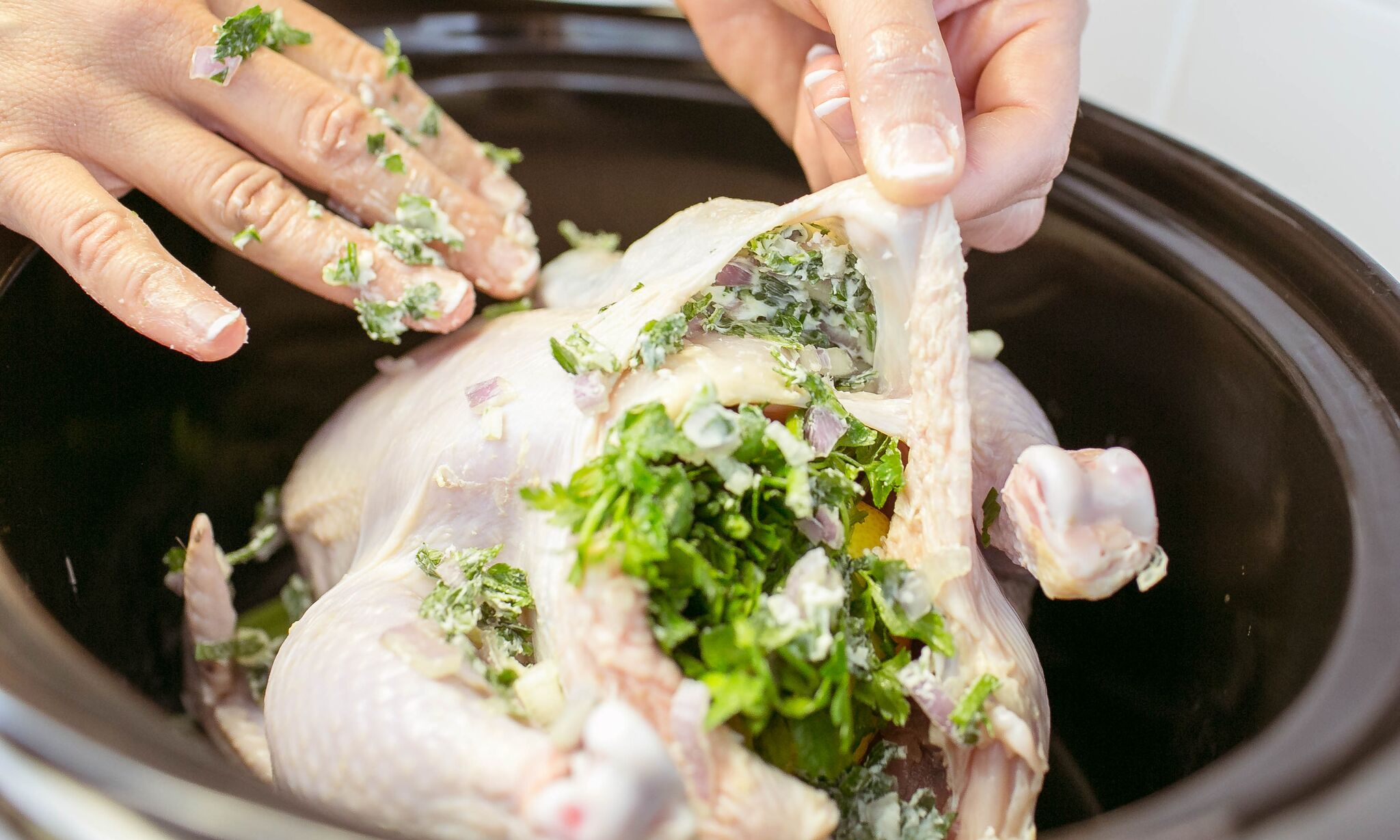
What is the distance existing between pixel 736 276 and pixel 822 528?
1.10 ft

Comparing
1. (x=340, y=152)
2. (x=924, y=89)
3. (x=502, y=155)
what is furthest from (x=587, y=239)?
(x=924, y=89)

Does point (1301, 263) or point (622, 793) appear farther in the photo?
point (1301, 263)

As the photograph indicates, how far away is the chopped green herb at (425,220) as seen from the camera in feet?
4.47

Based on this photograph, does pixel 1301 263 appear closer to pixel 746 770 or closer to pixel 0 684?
pixel 746 770

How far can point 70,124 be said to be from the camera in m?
1.24

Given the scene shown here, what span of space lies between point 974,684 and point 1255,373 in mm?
528

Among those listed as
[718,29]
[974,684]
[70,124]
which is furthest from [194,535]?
[718,29]

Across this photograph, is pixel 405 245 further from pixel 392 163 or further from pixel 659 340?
pixel 659 340

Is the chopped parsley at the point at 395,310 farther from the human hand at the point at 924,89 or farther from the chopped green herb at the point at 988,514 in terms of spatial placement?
the chopped green herb at the point at 988,514

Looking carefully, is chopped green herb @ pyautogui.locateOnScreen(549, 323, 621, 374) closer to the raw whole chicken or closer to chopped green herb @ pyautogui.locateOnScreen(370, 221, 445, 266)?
the raw whole chicken

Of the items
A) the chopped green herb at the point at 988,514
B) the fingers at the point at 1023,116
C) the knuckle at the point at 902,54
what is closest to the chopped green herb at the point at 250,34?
the knuckle at the point at 902,54

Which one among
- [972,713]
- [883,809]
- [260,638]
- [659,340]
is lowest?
[260,638]

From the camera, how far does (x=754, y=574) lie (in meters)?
0.85

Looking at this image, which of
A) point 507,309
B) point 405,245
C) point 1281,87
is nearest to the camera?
point 405,245
